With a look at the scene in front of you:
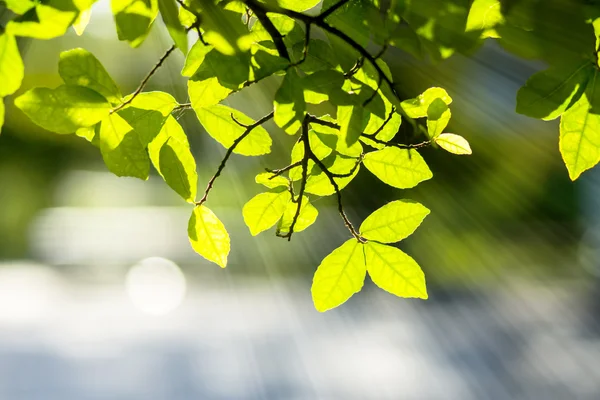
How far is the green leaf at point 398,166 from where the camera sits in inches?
27.2

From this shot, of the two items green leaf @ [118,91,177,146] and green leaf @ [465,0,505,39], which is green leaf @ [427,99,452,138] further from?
green leaf @ [118,91,177,146]

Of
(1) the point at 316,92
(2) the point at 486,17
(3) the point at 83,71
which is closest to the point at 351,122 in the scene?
(1) the point at 316,92

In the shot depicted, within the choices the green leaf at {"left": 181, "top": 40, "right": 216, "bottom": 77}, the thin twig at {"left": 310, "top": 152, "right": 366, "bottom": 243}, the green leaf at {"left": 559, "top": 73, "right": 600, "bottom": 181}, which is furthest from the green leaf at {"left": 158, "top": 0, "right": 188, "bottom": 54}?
the green leaf at {"left": 559, "top": 73, "right": 600, "bottom": 181}

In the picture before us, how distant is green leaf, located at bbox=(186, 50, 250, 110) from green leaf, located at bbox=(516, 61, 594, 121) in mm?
248

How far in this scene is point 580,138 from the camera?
570 mm

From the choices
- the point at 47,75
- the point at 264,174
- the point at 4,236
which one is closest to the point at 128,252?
the point at 4,236

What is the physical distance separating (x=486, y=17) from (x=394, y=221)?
25 cm

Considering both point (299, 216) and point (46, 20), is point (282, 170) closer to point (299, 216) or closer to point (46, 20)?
point (299, 216)

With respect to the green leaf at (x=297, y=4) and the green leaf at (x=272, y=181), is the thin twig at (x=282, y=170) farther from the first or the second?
the green leaf at (x=297, y=4)

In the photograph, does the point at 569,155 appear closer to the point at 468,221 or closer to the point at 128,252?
the point at 468,221

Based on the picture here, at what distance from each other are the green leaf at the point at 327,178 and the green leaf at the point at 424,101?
0.10 metres

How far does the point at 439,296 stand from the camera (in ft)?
28.0

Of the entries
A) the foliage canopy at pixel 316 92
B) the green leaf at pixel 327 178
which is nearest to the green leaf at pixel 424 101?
the foliage canopy at pixel 316 92

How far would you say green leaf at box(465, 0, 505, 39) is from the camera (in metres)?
0.52
